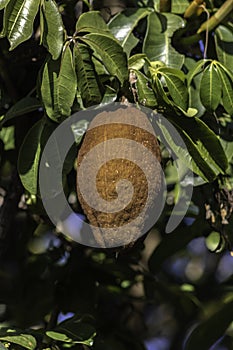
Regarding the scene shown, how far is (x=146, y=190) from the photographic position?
1028mm

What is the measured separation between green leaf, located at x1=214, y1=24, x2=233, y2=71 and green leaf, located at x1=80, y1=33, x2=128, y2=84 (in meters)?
0.28

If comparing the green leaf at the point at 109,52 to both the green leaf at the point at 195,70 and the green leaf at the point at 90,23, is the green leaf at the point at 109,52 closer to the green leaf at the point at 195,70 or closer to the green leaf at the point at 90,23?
the green leaf at the point at 90,23

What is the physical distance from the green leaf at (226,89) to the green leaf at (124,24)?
0.18m

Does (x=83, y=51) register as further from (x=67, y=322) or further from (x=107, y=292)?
(x=107, y=292)

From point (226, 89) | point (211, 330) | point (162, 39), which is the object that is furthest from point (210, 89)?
point (211, 330)

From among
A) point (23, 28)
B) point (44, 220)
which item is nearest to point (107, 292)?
point (44, 220)

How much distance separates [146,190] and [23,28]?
0.88 feet

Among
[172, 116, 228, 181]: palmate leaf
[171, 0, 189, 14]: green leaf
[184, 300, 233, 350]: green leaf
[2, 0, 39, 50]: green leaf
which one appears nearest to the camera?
[2, 0, 39, 50]: green leaf

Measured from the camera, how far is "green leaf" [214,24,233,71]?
50.6 inches

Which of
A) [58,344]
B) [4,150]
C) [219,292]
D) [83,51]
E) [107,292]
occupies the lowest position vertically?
[219,292]

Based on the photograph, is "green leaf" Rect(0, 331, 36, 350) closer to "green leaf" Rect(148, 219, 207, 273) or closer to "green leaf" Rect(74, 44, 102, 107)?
"green leaf" Rect(74, 44, 102, 107)

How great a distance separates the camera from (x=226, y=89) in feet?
3.79

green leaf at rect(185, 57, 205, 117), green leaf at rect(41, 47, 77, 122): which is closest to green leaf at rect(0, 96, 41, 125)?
green leaf at rect(41, 47, 77, 122)

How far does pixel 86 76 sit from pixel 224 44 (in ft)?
1.08
